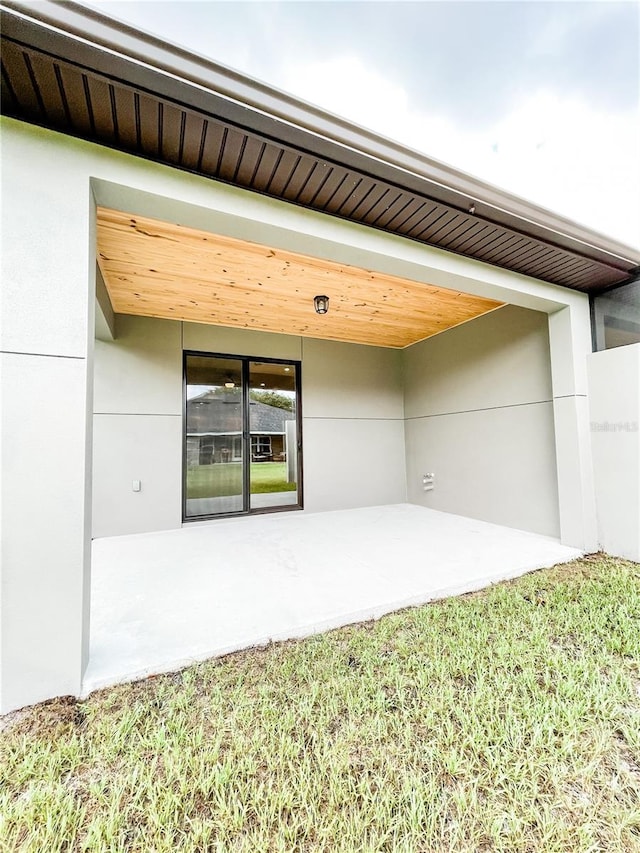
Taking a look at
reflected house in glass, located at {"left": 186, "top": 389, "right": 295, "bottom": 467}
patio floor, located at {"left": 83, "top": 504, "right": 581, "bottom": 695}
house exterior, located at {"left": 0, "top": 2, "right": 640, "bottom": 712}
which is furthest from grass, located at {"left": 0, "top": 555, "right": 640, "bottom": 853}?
reflected house in glass, located at {"left": 186, "top": 389, "right": 295, "bottom": 467}

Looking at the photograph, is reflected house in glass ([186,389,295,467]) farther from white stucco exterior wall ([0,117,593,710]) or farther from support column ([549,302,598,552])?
support column ([549,302,598,552])

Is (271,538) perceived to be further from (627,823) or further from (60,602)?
(627,823)

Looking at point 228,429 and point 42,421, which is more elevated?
point 228,429

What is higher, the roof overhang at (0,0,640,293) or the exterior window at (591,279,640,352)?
the roof overhang at (0,0,640,293)

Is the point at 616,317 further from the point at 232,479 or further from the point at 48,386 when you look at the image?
the point at 232,479

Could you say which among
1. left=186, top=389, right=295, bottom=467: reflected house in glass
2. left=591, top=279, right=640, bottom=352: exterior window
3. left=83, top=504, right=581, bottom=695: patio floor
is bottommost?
left=83, top=504, right=581, bottom=695: patio floor

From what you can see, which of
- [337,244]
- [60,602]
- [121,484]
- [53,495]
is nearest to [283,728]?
[60,602]

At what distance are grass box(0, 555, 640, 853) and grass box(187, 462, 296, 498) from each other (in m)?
3.29

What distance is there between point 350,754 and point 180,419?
426 centimetres

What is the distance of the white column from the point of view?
1.58 meters

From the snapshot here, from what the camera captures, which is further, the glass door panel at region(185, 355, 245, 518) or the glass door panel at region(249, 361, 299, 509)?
the glass door panel at region(249, 361, 299, 509)

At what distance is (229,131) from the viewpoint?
1819mm

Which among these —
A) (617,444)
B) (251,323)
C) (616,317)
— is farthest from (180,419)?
(616,317)

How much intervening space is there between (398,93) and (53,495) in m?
6.11
